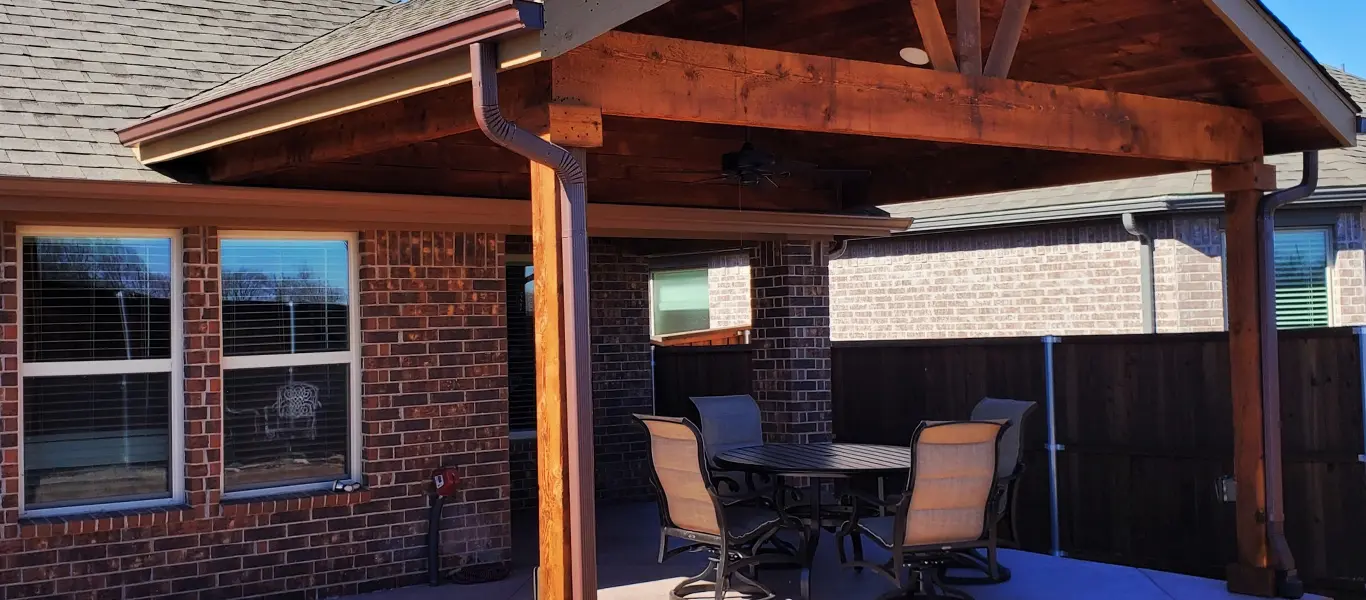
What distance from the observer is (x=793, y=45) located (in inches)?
286

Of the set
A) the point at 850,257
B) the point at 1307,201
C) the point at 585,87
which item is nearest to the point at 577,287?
the point at 585,87

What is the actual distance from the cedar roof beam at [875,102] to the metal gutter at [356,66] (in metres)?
0.40

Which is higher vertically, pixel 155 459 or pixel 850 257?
pixel 850 257

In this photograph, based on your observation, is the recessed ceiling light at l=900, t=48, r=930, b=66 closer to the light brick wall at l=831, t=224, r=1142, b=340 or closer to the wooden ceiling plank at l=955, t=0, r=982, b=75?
the wooden ceiling plank at l=955, t=0, r=982, b=75

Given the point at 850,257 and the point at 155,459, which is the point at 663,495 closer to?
the point at 155,459

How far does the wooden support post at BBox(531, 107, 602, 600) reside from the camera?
4527 millimetres

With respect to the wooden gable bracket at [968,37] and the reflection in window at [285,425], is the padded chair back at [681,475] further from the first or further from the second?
the wooden gable bracket at [968,37]

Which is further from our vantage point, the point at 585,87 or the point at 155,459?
the point at 155,459

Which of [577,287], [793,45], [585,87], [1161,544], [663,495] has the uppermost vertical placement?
[793,45]

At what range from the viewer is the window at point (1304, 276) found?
→ 11750mm

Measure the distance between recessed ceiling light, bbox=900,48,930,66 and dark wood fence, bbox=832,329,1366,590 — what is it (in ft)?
8.65

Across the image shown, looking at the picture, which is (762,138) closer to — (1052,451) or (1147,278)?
(1052,451)

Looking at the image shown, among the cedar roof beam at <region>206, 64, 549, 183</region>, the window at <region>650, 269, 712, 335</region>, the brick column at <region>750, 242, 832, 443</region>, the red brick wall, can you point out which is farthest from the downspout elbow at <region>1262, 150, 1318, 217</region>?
the window at <region>650, 269, 712, 335</region>

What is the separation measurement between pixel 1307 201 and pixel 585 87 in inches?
362
